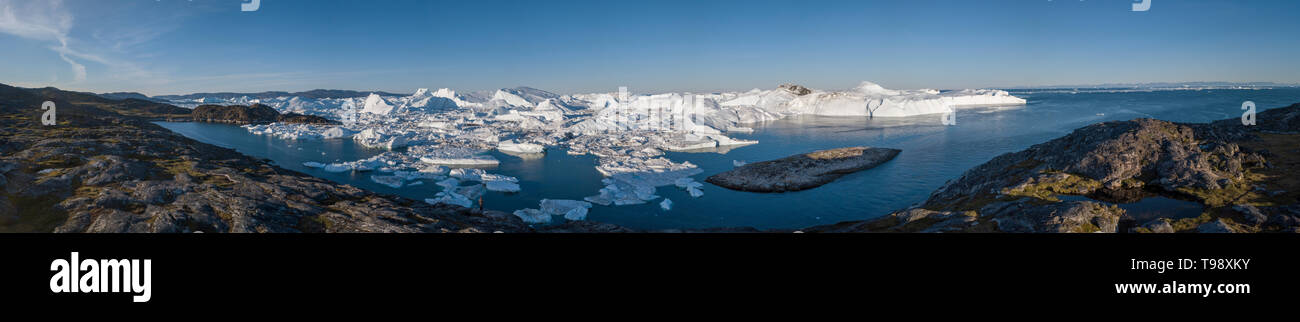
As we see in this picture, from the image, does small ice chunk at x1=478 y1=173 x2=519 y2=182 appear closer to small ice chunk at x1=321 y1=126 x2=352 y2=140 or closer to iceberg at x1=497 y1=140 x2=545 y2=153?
iceberg at x1=497 y1=140 x2=545 y2=153

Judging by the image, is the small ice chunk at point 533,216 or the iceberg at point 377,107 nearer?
the small ice chunk at point 533,216

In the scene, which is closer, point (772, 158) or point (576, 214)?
point (576, 214)

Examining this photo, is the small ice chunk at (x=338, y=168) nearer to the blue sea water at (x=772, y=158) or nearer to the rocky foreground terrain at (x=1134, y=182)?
the blue sea water at (x=772, y=158)

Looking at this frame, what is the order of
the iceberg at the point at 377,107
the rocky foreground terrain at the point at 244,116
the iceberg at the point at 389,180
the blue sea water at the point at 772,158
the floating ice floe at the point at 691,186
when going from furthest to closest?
the iceberg at the point at 377,107 → the rocky foreground terrain at the point at 244,116 → the iceberg at the point at 389,180 → the floating ice floe at the point at 691,186 → the blue sea water at the point at 772,158

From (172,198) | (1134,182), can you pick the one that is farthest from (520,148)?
(1134,182)

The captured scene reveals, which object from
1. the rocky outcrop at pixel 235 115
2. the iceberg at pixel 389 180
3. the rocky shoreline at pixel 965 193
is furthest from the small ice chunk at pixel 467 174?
the rocky outcrop at pixel 235 115

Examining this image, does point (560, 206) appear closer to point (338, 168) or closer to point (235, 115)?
point (338, 168)

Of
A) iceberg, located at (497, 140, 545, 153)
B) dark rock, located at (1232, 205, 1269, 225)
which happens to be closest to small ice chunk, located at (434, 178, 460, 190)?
iceberg, located at (497, 140, 545, 153)
